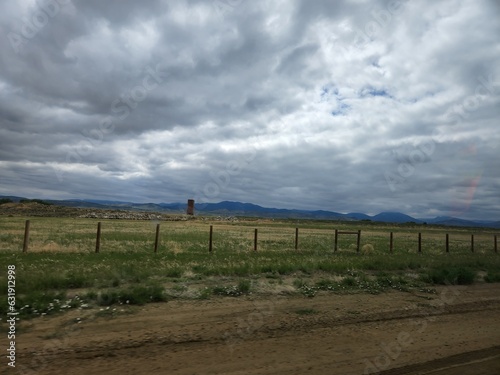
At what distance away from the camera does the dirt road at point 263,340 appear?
5965 mm

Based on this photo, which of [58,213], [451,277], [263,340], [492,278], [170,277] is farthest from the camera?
[58,213]

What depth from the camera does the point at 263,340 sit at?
7.25 metres

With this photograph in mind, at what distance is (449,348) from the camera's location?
720 centimetres

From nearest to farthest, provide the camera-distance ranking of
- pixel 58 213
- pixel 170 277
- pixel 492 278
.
Answer: pixel 170 277, pixel 492 278, pixel 58 213

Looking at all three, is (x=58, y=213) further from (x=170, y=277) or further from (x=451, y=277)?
(x=451, y=277)

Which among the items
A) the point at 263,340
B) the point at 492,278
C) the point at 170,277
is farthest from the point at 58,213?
the point at 263,340

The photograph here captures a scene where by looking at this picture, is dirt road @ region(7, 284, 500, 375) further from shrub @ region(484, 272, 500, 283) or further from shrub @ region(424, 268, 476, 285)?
shrub @ region(484, 272, 500, 283)

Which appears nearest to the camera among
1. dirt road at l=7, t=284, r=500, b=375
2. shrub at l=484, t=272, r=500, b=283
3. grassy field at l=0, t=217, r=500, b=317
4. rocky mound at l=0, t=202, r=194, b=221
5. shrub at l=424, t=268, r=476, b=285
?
dirt road at l=7, t=284, r=500, b=375

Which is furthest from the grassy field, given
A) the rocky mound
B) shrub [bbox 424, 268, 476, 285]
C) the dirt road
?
the rocky mound

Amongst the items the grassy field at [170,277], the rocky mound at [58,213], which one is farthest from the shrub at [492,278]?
the rocky mound at [58,213]

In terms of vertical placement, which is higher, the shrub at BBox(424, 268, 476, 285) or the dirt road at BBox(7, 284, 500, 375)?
the shrub at BBox(424, 268, 476, 285)

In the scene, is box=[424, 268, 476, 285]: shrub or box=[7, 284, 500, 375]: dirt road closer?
box=[7, 284, 500, 375]: dirt road

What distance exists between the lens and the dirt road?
596 cm

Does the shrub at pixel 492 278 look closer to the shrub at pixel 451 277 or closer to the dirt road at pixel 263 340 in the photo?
the shrub at pixel 451 277
